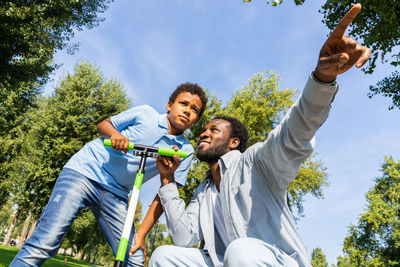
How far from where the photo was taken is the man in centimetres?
165

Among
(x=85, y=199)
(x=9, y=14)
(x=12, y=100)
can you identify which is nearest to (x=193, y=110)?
(x=85, y=199)

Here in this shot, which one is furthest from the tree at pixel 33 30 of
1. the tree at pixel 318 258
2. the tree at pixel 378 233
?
the tree at pixel 318 258

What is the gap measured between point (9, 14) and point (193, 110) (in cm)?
818

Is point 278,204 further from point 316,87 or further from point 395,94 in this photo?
point 395,94

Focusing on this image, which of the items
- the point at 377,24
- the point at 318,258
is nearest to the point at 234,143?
the point at 377,24

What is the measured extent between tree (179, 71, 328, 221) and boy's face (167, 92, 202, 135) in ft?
45.6

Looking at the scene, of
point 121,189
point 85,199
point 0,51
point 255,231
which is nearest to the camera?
point 255,231

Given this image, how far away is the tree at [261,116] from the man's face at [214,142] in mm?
14547

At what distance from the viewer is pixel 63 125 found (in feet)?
68.0

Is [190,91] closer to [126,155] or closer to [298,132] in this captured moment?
[126,155]

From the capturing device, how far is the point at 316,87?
165cm

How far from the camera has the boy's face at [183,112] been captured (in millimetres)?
3713

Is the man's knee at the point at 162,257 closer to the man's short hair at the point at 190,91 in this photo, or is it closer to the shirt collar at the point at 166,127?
the shirt collar at the point at 166,127

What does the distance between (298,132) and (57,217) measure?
8.65 feet
